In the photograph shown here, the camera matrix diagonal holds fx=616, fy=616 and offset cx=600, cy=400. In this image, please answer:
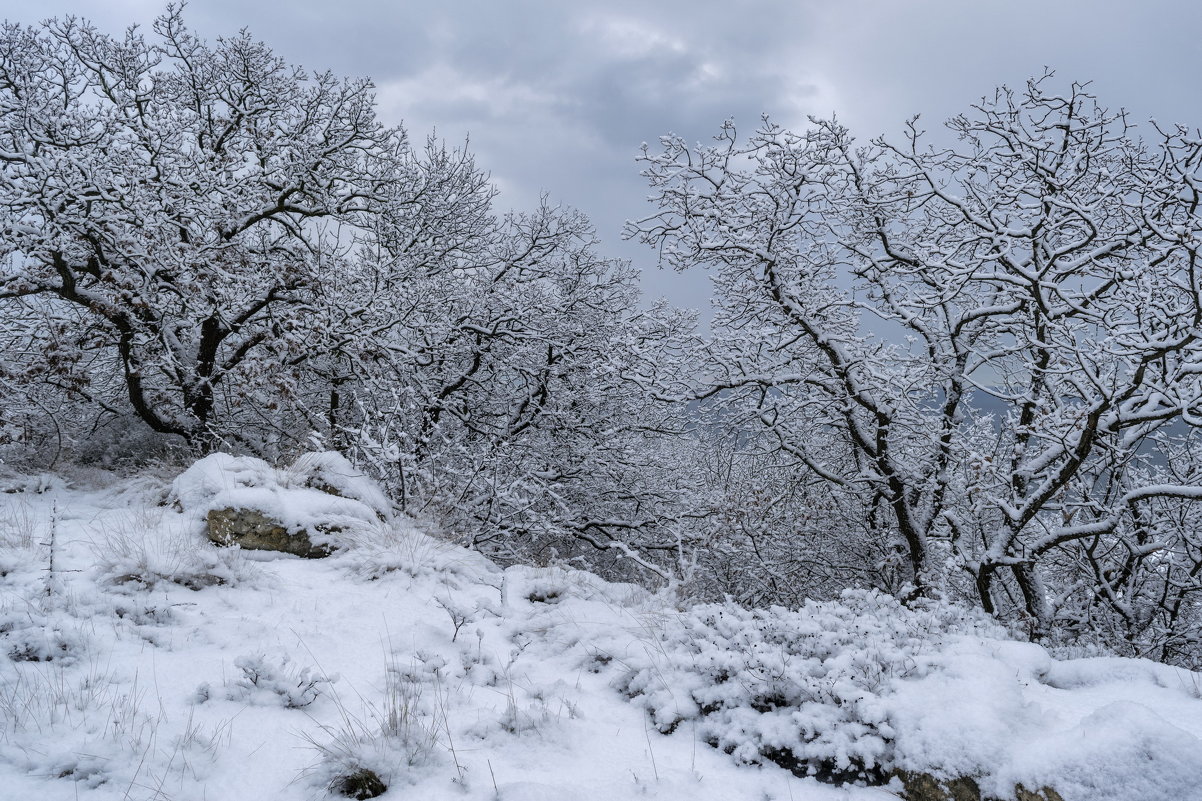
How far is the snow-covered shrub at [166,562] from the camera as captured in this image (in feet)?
13.4

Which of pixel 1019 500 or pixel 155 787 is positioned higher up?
pixel 1019 500

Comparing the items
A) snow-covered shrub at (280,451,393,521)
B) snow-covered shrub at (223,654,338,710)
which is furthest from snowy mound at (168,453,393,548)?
snow-covered shrub at (223,654,338,710)

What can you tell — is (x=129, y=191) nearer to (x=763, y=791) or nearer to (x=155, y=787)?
(x=155, y=787)

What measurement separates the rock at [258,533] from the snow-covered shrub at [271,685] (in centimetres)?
244

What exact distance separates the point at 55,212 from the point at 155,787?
9.04m

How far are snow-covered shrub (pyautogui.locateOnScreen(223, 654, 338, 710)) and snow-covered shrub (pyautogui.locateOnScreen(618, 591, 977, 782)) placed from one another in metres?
1.66

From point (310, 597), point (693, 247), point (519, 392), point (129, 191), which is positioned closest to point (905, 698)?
point (310, 597)

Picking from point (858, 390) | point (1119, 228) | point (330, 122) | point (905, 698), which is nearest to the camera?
point (905, 698)

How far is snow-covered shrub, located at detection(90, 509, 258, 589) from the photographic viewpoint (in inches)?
160

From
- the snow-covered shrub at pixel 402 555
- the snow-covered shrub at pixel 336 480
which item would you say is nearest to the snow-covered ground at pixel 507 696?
the snow-covered shrub at pixel 402 555

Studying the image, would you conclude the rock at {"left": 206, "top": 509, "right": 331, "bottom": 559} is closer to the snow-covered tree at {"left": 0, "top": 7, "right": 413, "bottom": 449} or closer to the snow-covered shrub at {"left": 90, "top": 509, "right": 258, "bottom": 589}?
the snow-covered shrub at {"left": 90, "top": 509, "right": 258, "bottom": 589}

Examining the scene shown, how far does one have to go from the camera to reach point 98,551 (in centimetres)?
450

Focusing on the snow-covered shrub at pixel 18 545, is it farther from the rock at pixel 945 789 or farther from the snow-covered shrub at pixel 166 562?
the rock at pixel 945 789

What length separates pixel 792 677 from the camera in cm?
315
